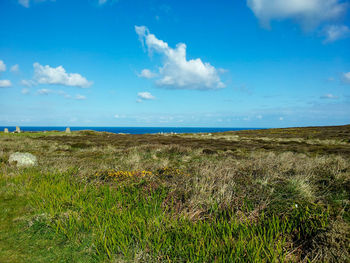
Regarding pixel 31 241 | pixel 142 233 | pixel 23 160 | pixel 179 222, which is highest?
pixel 23 160

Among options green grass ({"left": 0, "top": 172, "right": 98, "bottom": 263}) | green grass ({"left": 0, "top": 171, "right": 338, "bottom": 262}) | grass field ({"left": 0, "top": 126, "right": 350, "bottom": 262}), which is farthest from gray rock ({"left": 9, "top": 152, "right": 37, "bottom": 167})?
green grass ({"left": 0, "top": 171, "right": 338, "bottom": 262})

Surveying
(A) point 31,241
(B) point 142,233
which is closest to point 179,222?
(B) point 142,233

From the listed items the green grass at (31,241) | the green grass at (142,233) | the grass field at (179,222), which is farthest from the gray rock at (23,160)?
the green grass at (142,233)

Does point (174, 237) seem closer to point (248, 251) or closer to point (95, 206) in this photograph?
point (248, 251)

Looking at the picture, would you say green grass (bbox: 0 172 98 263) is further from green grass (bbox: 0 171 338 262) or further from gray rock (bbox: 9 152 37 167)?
gray rock (bbox: 9 152 37 167)

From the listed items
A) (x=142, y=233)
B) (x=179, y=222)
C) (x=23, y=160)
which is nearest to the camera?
(x=142, y=233)

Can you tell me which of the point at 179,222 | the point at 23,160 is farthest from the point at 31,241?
the point at 23,160

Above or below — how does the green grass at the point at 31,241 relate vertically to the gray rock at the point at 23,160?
below

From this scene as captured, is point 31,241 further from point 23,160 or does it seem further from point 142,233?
point 23,160

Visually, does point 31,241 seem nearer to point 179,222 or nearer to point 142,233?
point 142,233

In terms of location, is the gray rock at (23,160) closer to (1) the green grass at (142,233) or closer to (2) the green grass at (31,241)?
(2) the green grass at (31,241)

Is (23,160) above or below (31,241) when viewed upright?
above

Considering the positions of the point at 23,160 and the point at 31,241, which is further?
the point at 23,160

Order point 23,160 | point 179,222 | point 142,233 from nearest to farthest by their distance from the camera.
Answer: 1. point 142,233
2. point 179,222
3. point 23,160
